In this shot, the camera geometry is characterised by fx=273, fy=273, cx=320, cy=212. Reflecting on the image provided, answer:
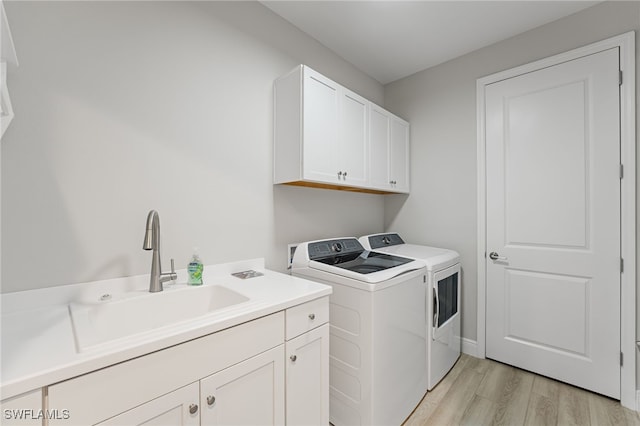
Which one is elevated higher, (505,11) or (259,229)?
(505,11)

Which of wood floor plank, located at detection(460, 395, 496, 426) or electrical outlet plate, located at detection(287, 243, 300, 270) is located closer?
wood floor plank, located at detection(460, 395, 496, 426)

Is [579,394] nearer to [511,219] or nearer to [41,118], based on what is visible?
[511,219]

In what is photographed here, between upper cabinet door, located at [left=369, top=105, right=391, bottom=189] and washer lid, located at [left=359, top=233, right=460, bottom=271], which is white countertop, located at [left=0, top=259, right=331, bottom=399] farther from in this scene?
upper cabinet door, located at [left=369, top=105, right=391, bottom=189]

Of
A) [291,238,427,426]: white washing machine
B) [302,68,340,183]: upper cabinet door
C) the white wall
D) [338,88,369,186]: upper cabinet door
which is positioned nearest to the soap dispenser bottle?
→ the white wall

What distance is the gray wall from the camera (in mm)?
2172

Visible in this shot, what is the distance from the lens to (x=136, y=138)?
4.31ft

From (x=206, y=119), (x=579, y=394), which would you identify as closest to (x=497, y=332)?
(x=579, y=394)

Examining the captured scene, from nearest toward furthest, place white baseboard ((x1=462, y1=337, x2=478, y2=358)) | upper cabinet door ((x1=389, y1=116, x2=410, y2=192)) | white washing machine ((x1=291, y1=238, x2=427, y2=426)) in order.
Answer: white washing machine ((x1=291, y1=238, x2=427, y2=426)) < white baseboard ((x1=462, y1=337, x2=478, y2=358)) < upper cabinet door ((x1=389, y1=116, x2=410, y2=192))

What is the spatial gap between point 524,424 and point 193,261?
2156 mm

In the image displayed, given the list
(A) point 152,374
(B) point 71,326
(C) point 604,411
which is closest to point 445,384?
(C) point 604,411

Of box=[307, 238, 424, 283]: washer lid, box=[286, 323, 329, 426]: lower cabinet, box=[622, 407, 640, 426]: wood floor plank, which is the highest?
box=[307, 238, 424, 283]: washer lid

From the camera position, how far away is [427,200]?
2.71m

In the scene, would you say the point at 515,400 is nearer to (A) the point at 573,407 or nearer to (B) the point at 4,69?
(A) the point at 573,407

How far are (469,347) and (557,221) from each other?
1.29m
